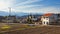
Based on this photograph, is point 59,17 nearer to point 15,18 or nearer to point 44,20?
point 44,20

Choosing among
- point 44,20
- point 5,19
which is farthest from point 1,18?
point 44,20

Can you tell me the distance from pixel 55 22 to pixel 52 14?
176 inches

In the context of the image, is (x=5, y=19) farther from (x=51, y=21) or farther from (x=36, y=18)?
(x=51, y=21)

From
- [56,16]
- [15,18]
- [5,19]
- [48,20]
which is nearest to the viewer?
[48,20]

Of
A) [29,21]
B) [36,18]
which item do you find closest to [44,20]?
[29,21]

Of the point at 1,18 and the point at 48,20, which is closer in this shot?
the point at 48,20

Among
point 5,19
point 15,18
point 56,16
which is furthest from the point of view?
point 15,18

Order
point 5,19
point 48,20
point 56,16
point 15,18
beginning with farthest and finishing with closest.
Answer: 1. point 15,18
2. point 5,19
3. point 56,16
4. point 48,20

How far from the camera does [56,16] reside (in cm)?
6938

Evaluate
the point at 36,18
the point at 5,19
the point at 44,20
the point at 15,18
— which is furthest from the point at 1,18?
the point at 44,20

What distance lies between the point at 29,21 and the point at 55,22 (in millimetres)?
11660

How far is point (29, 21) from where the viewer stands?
70250 millimetres

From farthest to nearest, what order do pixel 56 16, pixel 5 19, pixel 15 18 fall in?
pixel 15 18 < pixel 5 19 < pixel 56 16

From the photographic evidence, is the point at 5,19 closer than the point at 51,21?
No
